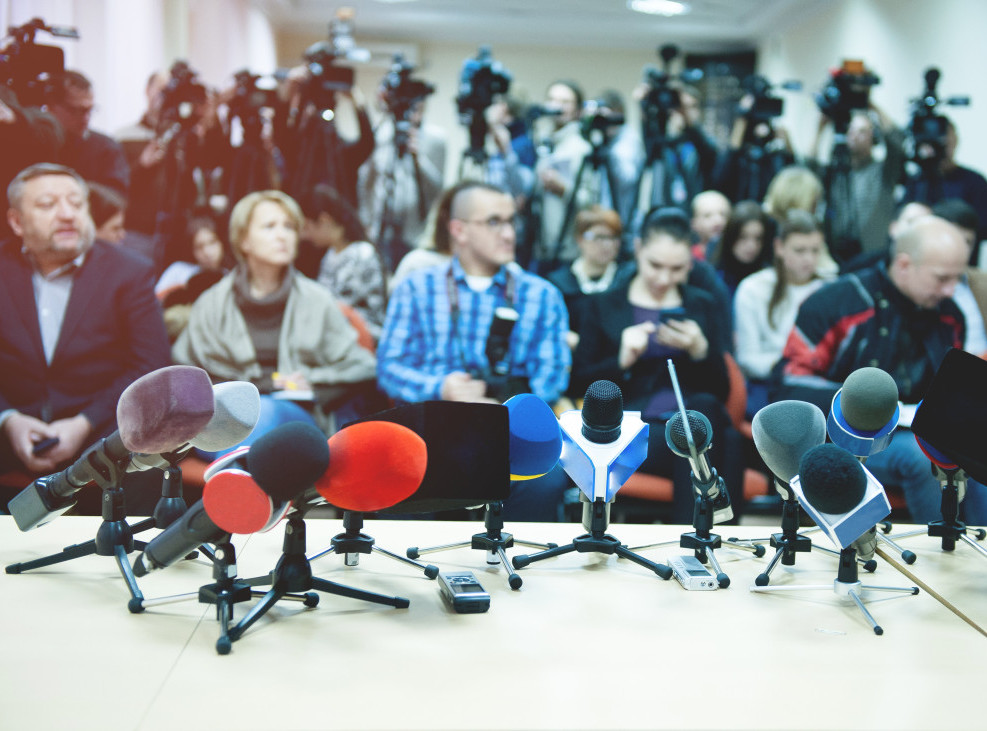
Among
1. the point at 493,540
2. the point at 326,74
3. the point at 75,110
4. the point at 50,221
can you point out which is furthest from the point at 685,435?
the point at 75,110

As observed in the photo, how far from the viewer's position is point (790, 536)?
1642 mm

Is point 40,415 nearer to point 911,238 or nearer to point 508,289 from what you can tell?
point 508,289

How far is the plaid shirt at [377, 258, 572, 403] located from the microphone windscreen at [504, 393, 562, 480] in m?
1.44

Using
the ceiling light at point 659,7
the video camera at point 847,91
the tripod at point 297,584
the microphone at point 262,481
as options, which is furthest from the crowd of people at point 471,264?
the microphone at point 262,481

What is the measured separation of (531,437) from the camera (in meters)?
1.58

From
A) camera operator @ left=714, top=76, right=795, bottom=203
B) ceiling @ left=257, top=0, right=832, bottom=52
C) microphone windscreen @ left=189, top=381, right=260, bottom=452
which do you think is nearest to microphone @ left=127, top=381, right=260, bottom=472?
microphone windscreen @ left=189, top=381, right=260, bottom=452

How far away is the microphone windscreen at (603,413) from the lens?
159 centimetres

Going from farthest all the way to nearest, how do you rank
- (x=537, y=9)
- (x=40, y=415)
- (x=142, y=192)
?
(x=537, y=9) → (x=142, y=192) → (x=40, y=415)

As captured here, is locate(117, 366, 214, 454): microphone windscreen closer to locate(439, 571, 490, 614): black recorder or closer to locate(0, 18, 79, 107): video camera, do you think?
locate(439, 571, 490, 614): black recorder

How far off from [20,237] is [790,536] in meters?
2.88

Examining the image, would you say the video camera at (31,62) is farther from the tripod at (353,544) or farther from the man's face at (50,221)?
the tripod at (353,544)

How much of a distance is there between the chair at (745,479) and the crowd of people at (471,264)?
57 mm

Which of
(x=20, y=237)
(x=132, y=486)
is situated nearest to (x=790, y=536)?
(x=132, y=486)

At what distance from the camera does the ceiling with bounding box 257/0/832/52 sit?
4715mm
